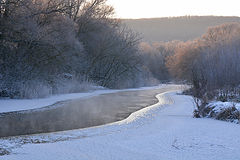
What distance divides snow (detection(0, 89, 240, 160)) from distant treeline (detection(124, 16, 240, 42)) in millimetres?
100501

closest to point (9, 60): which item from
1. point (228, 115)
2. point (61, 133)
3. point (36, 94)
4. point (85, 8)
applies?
point (36, 94)

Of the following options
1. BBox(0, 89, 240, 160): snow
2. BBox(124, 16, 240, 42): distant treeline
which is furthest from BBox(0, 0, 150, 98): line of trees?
BBox(124, 16, 240, 42): distant treeline

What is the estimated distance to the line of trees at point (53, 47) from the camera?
16641 millimetres

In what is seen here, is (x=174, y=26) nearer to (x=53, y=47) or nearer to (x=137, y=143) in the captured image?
(x=53, y=47)

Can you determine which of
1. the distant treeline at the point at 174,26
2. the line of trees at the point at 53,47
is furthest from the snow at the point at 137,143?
the distant treeline at the point at 174,26

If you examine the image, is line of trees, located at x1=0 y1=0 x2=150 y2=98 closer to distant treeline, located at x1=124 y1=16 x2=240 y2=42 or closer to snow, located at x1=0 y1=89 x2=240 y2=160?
snow, located at x1=0 y1=89 x2=240 y2=160

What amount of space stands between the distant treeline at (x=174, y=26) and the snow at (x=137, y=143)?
100501mm

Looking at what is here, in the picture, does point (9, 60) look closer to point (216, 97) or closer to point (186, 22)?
point (216, 97)

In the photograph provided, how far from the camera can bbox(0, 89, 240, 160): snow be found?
17.9 feet

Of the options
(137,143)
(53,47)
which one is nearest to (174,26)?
(53,47)

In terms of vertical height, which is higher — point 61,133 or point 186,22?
point 186,22

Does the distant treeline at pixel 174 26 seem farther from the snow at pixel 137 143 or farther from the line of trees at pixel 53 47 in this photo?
the snow at pixel 137 143

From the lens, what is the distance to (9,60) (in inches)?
677

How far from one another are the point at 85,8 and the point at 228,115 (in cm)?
2483
